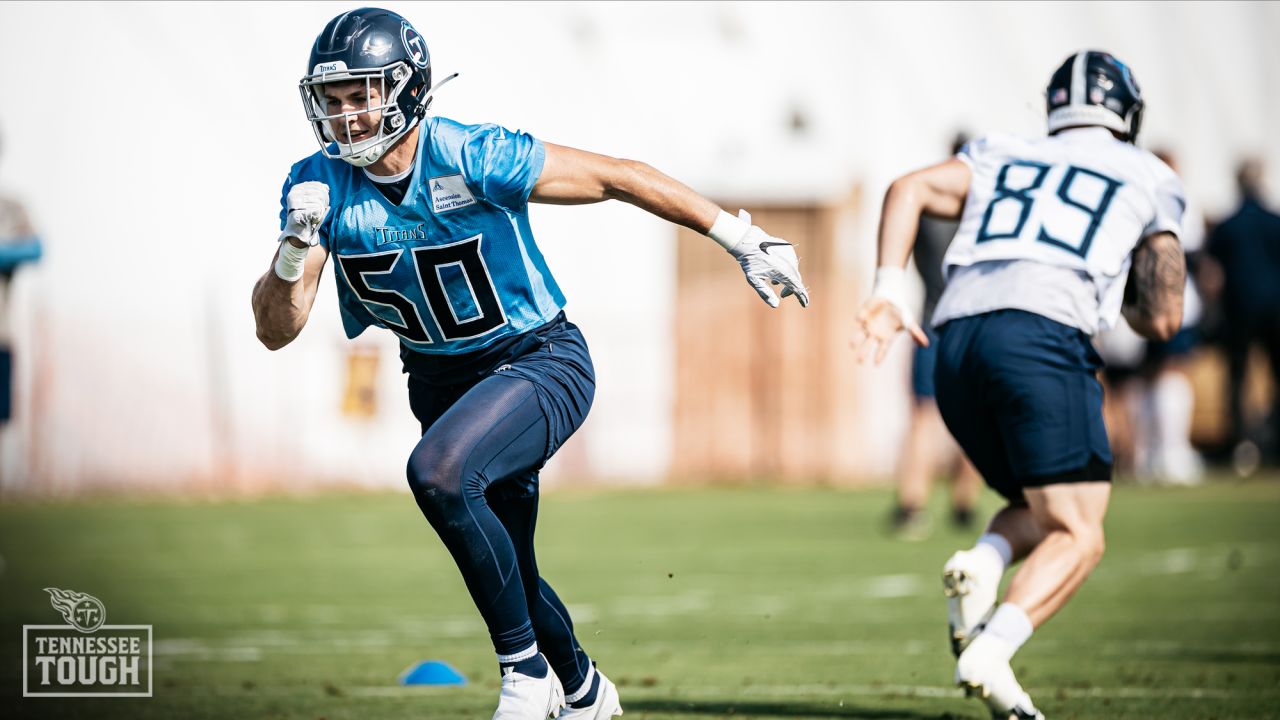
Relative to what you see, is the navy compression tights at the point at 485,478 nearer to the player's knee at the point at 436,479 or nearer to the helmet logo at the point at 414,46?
the player's knee at the point at 436,479

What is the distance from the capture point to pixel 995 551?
532 cm

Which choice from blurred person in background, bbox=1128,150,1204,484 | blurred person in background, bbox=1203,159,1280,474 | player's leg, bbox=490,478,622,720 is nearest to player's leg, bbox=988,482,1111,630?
player's leg, bbox=490,478,622,720

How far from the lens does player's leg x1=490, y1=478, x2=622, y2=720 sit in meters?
5.12

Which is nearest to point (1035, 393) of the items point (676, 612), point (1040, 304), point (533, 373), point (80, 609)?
point (1040, 304)

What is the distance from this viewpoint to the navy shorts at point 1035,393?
504 centimetres

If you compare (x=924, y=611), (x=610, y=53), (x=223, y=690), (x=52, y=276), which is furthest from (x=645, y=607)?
(x=610, y=53)

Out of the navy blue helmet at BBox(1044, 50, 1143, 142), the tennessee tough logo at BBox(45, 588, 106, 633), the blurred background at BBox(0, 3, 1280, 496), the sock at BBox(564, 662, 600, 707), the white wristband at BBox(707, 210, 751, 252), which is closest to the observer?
the white wristband at BBox(707, 210, 751, 252)

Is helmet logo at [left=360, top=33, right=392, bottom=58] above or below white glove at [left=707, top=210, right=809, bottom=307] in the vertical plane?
above

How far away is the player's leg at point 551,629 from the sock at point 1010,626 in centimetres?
117

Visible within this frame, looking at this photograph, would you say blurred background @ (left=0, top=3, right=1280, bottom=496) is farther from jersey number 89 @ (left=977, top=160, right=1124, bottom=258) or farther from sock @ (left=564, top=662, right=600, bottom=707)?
jersey number 89 @ (left=977, top=160, right=1124, bottom=258)

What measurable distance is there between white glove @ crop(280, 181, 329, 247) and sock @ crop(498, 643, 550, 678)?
4.29 feet

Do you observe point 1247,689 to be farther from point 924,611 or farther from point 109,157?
point 109,157

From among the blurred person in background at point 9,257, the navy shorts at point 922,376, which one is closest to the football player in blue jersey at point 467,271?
the blurred person in background at point 9,257

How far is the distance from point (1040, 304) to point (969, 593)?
36.3 inches
